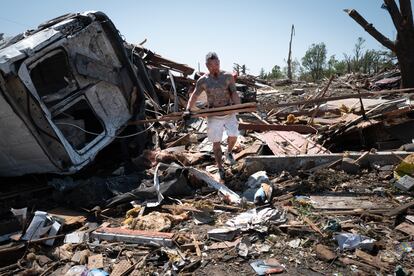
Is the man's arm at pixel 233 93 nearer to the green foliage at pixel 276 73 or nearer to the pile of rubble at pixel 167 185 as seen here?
the pile of rubble at pixel 167 185

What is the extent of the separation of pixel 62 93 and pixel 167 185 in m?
2.24

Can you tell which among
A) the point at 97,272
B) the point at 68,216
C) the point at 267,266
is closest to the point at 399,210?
the point at 267,266

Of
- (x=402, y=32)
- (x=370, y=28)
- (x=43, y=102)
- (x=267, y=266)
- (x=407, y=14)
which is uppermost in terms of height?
(x=407, y=14)

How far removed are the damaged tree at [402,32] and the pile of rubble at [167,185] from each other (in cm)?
318

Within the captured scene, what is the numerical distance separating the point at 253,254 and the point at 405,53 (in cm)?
915

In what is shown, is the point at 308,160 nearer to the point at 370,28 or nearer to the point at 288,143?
the point at 288,143

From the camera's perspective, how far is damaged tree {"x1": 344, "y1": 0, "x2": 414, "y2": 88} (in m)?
9.46

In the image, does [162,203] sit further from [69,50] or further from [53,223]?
[69,50]

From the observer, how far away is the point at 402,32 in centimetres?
971

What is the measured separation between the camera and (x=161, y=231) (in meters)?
4.00

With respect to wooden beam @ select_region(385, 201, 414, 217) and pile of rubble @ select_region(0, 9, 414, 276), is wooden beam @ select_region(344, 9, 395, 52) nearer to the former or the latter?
pile of rubble @ select_region(0, 9, 414, 276)

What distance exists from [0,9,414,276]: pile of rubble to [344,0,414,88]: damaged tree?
125 inches

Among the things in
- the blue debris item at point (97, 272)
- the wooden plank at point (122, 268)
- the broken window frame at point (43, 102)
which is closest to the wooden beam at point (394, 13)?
the broken window frame at point (43, 102)

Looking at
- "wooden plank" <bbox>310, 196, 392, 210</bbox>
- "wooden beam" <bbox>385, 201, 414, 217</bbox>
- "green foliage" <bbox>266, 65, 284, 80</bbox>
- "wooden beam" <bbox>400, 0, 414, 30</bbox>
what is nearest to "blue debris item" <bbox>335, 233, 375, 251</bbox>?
"wooden beam" <bbox>385, 201, 414, 217</bbox>
